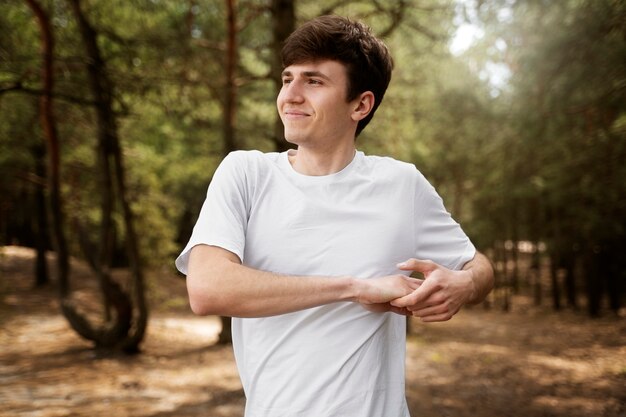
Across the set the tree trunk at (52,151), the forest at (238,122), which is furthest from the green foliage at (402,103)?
the tree trunk at (52,151)

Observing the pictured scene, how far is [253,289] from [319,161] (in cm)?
45

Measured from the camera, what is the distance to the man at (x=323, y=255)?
1.40 meters

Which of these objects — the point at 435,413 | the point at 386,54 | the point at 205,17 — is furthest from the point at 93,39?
the point at 386,54

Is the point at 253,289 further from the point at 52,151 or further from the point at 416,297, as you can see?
the point at 52,151

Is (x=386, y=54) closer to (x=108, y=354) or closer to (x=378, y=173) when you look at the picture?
(x=378, y=173)

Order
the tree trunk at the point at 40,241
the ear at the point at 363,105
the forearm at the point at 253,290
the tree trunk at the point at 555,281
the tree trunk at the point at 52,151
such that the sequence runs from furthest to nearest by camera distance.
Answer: the tree trunk at the point at 555,281 < the tree trunk at the point at 40,241 < the tree trunk at the point at 52,151 < the ear at the point at 363,105 < the forearm at the point at 253,290

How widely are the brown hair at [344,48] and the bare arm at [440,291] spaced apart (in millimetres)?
548

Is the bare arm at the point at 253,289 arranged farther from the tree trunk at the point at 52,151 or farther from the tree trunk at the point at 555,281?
the tree trunk at the point at 555,281

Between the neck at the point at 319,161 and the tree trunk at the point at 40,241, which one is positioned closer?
the neck at the point at 319,161

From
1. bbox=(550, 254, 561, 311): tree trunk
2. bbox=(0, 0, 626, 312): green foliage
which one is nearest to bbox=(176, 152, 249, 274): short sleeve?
bbox=(0, 0, 626, 312): green foliage

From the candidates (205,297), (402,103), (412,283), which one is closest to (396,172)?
(412,283)

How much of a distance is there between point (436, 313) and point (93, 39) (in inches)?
296

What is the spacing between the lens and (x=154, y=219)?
12828 millimetres

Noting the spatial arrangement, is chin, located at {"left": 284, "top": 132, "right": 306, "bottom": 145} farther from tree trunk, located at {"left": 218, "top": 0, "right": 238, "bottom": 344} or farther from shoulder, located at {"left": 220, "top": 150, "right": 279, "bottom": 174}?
tree trunk, located at {"left": 218, "top": 0, "right": 238, "bottom": 344}
